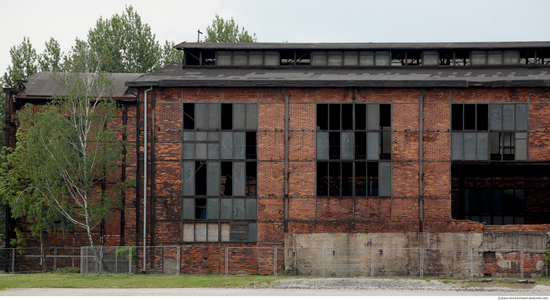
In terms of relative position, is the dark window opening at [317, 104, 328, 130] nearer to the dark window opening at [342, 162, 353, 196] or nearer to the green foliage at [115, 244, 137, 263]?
the dark window opening at [342, 162, 353, 196]

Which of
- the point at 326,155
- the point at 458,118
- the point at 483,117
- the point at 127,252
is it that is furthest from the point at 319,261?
the point at 483,117

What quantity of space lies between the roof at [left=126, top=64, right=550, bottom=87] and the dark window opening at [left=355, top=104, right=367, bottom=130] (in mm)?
1263

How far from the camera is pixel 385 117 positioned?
32344mm

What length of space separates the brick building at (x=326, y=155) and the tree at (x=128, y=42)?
30.3 m

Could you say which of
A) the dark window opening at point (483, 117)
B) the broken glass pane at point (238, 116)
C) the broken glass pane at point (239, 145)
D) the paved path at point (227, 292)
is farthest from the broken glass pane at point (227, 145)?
the dark window opening at point (483, 117)

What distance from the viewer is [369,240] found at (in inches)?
1242

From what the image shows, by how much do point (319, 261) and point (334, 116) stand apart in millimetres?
8030

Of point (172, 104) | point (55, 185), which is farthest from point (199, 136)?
point (55, 185)

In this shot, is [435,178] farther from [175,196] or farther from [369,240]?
[175,196]

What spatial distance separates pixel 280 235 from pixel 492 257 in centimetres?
1145

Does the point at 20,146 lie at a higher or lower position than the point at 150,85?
lower

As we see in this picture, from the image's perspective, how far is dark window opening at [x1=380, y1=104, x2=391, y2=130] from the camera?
106 ft

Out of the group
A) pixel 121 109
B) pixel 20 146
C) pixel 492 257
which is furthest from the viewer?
pixel 121 109


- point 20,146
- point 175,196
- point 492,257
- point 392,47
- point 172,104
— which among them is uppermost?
point 392,47
